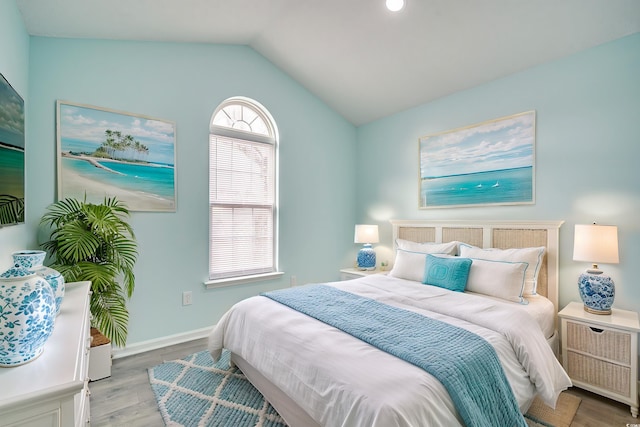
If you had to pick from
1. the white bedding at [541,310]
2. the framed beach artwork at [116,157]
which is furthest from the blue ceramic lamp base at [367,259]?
the framed beach artwork at [116,157]

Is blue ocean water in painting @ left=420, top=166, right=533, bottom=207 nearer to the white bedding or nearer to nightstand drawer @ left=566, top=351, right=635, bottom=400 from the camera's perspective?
the white bedding

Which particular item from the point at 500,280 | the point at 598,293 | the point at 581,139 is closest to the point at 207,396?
the point at 500,280

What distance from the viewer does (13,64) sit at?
77.3 inches

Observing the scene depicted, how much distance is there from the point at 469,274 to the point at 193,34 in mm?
3369

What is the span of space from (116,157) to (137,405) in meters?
1.99

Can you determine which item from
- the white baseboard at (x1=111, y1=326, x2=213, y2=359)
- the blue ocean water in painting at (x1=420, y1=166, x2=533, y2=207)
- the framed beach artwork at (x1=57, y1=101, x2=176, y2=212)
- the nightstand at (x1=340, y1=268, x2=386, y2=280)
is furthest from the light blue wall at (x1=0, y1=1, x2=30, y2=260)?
the blue ocean water in painting at (x1=420, y1=166, x2=533, y2=207)

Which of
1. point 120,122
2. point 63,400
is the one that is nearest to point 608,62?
point 63,400

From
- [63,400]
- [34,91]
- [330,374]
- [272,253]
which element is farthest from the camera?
[272,253]

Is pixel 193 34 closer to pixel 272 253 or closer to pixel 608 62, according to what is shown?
pixel 272 253

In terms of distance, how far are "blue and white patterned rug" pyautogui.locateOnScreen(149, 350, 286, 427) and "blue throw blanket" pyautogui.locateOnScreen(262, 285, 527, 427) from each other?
0.70 m

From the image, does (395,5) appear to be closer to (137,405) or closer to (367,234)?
(367,234)

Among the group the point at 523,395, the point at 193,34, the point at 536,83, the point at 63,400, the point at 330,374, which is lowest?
the point at 523,395

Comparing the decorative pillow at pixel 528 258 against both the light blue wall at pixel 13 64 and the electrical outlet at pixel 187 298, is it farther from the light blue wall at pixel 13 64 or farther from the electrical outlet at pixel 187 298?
the light blue wall at pixel 13 64

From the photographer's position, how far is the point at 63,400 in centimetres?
88
